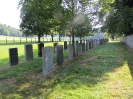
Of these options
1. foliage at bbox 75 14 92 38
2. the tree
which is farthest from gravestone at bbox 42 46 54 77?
the tree

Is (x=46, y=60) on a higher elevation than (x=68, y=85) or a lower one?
higher

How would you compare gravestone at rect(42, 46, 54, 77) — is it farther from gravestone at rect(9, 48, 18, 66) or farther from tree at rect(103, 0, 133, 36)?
tree at rect(103, 0, 133, 36)

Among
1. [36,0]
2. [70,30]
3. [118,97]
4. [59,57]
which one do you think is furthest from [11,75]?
[70,30]

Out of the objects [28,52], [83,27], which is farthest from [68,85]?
[83,27]

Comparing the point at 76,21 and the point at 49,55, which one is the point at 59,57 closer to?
the point at 49,55

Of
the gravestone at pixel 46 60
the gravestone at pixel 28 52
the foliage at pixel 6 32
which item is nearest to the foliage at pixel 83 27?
the gravestone at pixel 28 52

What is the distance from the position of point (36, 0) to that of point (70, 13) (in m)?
2.01

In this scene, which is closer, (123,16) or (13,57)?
(13,57)

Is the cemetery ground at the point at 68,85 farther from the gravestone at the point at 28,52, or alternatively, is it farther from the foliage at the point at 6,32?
the foliage at the point at 6,32

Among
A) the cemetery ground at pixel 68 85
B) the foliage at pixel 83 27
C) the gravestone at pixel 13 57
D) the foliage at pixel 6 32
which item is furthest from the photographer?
the foliage at pixel 6 32

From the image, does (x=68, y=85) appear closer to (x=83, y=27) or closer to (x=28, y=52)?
(x=28, y=52)

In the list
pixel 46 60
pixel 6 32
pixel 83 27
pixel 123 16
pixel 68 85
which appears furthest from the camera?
pixel 6 32

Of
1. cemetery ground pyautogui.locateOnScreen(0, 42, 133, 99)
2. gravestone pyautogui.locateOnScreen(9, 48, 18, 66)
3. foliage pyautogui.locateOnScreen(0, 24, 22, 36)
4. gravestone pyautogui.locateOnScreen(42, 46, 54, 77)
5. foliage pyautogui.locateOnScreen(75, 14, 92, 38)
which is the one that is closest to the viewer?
cemetery ground pyautogui.locateOnScreen(0, 42, 133, 99)

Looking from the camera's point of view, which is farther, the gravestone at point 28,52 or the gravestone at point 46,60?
the gravestone at point 28,52
